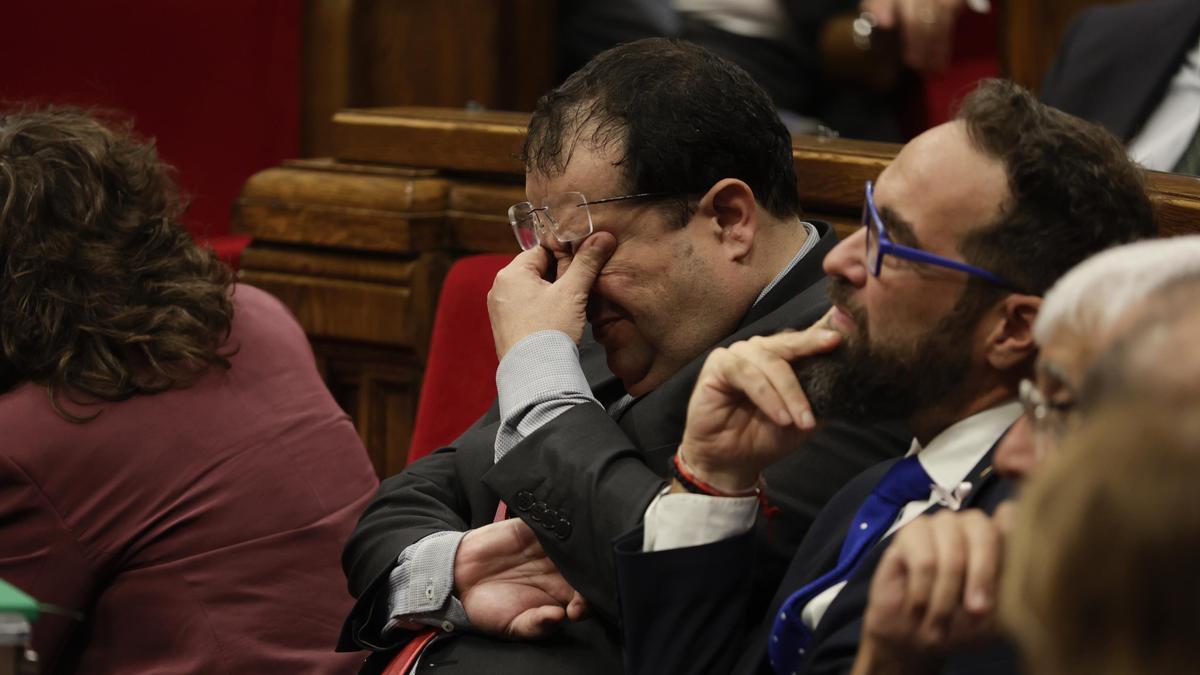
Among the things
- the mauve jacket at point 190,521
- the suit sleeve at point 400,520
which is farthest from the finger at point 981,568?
the mauve jacket at point 190,521

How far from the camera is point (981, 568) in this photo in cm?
102

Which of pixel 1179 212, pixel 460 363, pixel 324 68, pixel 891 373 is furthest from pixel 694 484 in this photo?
pixel 324 68

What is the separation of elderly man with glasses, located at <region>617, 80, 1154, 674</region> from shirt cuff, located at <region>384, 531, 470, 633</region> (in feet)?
0.96

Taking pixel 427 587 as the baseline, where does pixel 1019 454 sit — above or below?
above

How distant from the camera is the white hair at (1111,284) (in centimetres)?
100

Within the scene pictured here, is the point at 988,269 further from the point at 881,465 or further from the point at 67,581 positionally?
the point at 67,581

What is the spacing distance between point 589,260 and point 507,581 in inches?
14.1

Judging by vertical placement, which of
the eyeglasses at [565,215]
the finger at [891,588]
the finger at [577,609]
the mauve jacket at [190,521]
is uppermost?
the finger at [891,588]

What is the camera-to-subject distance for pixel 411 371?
258 cm

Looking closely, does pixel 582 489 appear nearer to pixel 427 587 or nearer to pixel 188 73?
pixel 427 587

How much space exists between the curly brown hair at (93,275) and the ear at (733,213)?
2.17 feet

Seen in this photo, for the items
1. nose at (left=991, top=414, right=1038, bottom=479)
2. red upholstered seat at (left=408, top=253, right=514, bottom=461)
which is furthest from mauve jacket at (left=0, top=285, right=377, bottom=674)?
nose at (left=991, top=414, right=1038, bottom=479)

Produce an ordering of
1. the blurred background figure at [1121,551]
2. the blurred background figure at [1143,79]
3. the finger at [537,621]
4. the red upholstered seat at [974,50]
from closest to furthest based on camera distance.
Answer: the blurred background figure at [1121,551] < the finger at [537,621] < the blurred background figure at [1143,79] < the red upholstered seat at [974,50]

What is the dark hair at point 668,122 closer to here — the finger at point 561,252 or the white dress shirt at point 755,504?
the finger at point 561,252
